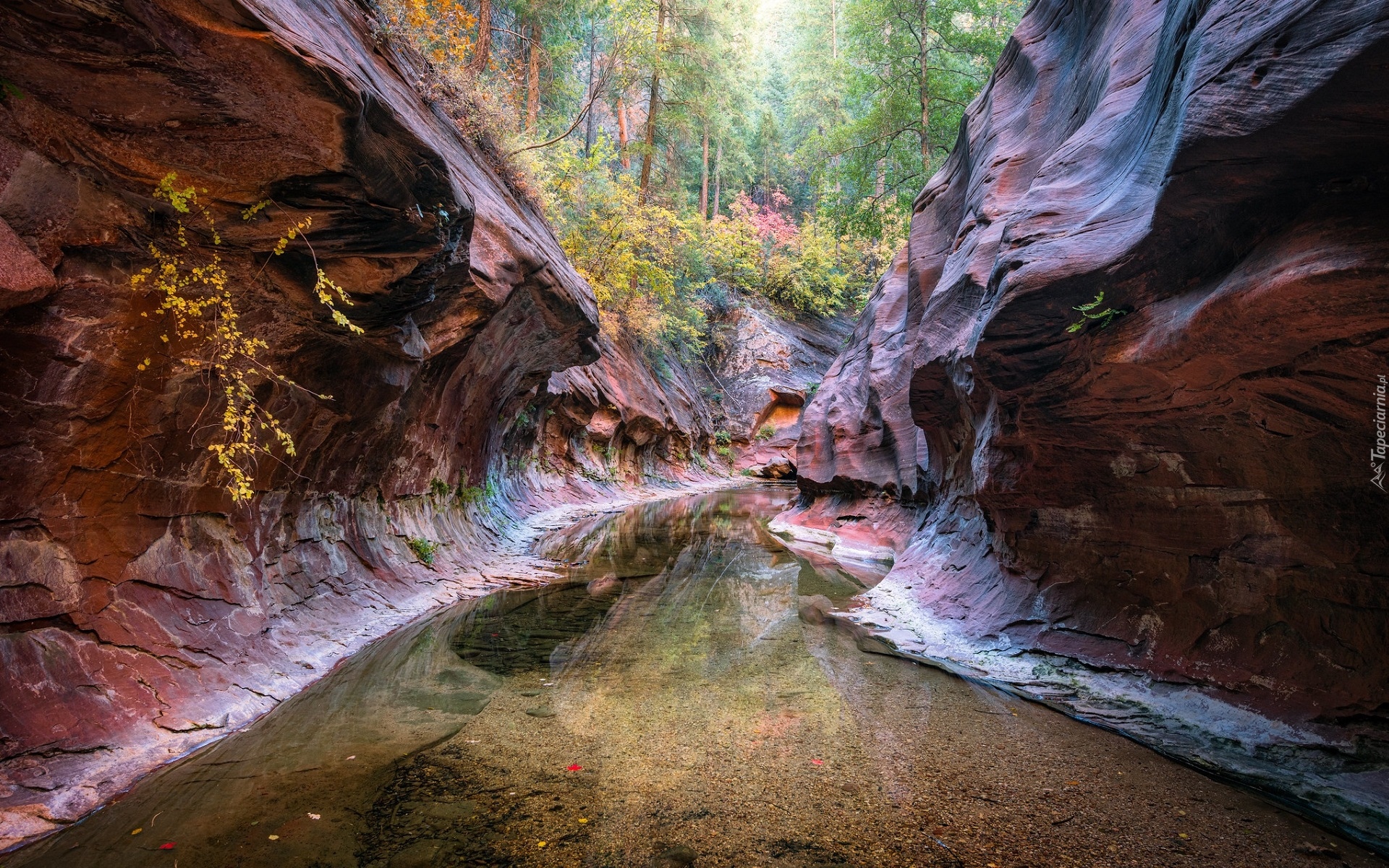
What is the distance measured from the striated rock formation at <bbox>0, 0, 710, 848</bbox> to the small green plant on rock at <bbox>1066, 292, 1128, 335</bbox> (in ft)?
15.8

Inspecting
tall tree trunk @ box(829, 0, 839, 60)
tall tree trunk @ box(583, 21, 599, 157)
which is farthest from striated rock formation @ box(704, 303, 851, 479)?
tall tree trunk @ box(829, 0, 839, 60)

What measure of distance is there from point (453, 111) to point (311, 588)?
6150mm

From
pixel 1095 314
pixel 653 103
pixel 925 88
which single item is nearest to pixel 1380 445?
pixel 1095 314

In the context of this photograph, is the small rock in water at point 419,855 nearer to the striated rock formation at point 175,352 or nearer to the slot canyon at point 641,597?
the slot canyon at point 641,597

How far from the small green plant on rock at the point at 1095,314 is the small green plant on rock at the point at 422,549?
7725mm

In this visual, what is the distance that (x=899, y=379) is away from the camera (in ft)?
40.8

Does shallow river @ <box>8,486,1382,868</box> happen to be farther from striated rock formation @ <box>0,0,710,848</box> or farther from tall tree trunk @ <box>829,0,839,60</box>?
tall tree trunk @ <box>829,0,839,60</box>

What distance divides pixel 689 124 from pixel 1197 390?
25330 mm

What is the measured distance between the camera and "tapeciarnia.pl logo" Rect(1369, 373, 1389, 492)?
10.6ft

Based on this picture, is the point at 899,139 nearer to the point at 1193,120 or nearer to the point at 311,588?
the point at 1193,120

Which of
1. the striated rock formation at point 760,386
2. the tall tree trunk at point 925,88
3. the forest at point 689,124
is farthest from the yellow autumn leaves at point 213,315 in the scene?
the striated rock formation at point 760,386

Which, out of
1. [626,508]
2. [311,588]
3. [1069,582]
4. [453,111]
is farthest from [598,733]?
[626,508]

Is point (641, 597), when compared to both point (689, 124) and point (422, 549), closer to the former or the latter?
point (422, 549)

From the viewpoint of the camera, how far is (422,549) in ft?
26.9
